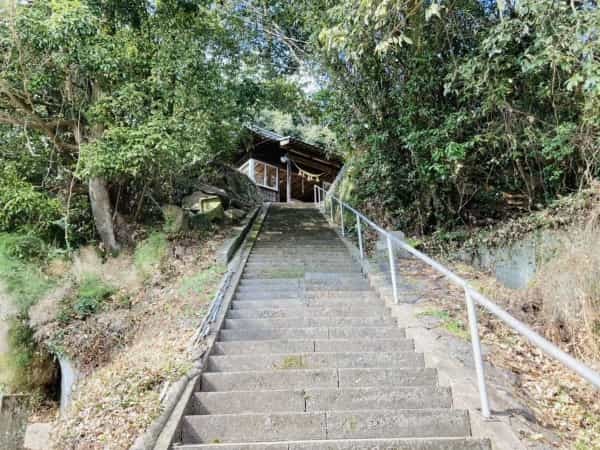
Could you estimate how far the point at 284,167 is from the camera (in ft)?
73.6

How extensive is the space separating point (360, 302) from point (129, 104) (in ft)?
17.2

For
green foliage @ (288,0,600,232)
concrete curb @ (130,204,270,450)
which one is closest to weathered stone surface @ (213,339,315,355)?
concrete curb @ (130,204,270,450)

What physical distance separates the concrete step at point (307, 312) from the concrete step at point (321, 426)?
2.06 m

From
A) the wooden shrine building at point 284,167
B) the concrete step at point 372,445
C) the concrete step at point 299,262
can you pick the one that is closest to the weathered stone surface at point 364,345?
the concrete step at point 372,445

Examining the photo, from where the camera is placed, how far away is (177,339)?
4.63 metres

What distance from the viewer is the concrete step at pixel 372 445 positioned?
271 centimetres

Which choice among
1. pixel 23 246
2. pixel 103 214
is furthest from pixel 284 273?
pixel 23 246

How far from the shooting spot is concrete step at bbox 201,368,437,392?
368 centimetres

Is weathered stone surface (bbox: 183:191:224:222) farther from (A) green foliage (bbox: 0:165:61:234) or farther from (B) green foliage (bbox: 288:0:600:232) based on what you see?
(B) green foliage (bbox: 288:0:600:232)

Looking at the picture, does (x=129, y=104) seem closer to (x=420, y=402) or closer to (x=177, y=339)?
(x=177, y=339)

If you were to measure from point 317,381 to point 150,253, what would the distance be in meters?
5.40

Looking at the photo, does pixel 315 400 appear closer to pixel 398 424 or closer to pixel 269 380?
pixel 269 380

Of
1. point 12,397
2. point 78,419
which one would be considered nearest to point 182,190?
point 78,419

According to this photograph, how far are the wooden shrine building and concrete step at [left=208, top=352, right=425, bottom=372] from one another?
53.0 ft
